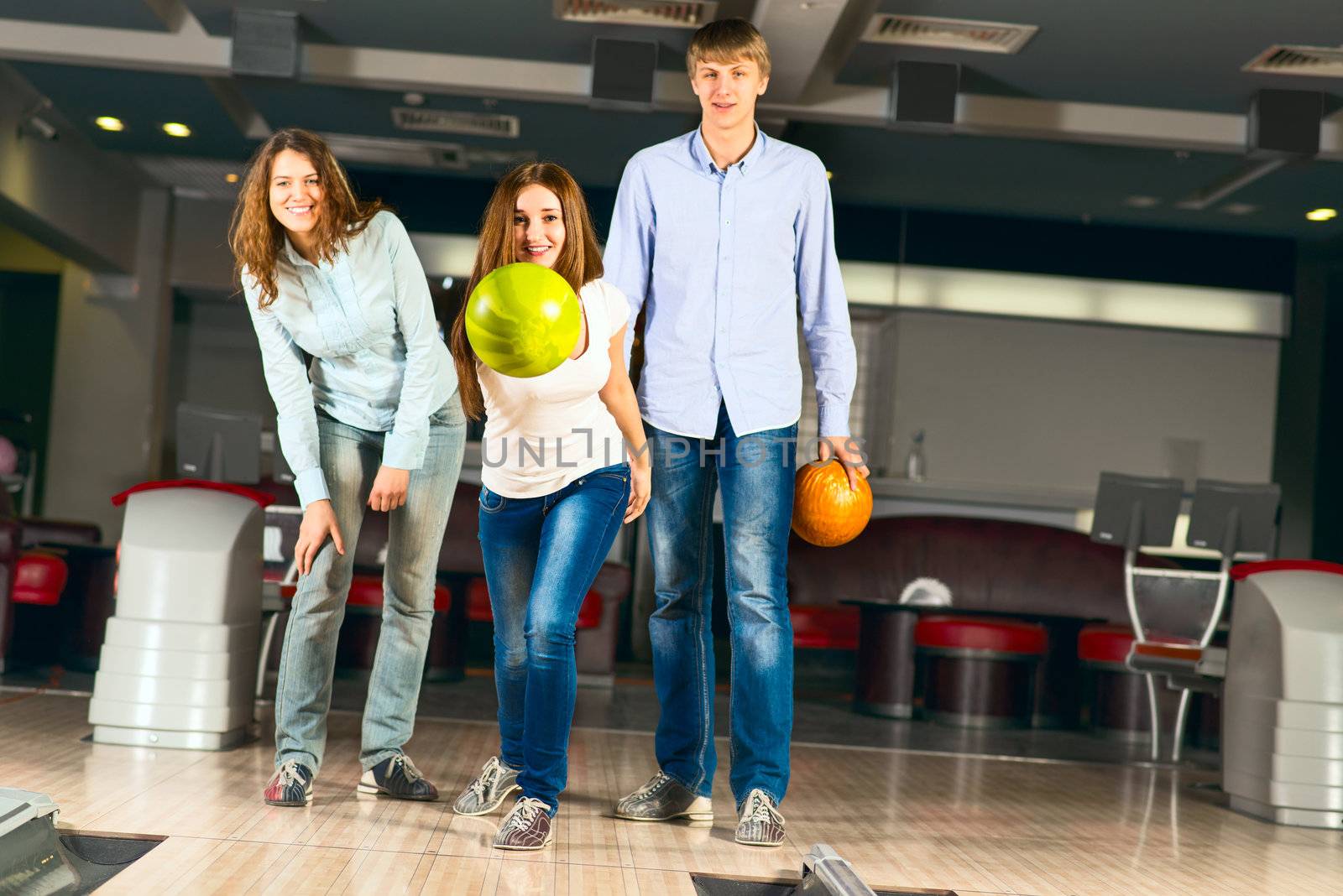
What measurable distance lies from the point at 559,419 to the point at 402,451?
0.43 metres

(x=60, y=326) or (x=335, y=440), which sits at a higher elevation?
(x=60, y=326)

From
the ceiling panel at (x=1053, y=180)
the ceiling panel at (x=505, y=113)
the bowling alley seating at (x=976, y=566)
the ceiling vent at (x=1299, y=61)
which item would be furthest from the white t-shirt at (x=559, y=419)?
the bowling alley seating at (x=976, y=566)

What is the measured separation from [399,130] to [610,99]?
1835 mm

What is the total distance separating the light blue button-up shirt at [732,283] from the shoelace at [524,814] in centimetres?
81

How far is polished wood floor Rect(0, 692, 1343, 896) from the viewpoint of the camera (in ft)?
7.03

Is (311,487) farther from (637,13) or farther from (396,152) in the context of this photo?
(396,152)

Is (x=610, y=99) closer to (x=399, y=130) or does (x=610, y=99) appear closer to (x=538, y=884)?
(x=399, y=130)

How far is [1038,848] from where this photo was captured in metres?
2.76

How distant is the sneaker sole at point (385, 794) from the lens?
108 inches

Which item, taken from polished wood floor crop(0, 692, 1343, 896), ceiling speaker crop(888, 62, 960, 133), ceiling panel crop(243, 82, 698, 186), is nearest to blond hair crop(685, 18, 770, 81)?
polished wood floor crop(0, 692, 1343, 896)

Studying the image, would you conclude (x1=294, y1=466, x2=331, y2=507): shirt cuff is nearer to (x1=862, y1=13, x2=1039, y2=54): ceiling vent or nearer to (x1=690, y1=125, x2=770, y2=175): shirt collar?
(x1=690, y1=125, x2=770, y2=175): shirt collar

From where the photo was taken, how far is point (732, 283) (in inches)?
105

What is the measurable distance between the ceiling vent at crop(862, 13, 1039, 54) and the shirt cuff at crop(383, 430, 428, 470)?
3.40 m

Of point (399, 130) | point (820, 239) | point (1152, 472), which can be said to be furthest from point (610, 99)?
point (1152, 472)
